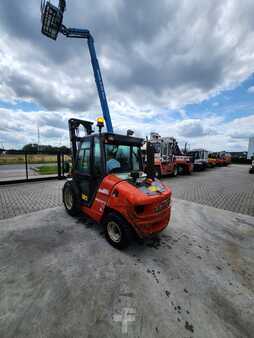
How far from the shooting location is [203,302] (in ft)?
5.88

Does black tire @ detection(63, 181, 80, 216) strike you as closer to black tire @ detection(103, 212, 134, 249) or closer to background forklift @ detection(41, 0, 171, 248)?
background forklift @ detection(41, 0, 171, 248)

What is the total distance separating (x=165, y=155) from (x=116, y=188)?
8916 mm

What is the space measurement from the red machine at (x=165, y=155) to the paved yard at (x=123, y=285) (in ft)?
24.2

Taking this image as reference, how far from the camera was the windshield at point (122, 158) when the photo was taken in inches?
116

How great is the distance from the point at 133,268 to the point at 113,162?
73.0 inches

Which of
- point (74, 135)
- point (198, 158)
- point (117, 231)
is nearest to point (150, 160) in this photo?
point (117, 231)

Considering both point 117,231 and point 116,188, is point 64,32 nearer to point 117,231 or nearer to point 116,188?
point 116,188

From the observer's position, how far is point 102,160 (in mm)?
2889

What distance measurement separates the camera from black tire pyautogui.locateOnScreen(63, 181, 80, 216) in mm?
3671

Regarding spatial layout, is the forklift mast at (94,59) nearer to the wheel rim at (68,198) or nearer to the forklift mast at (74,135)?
the forklift mast at (74,135)

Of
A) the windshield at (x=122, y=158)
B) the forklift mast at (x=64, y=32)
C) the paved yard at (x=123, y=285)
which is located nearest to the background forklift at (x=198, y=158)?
the forklift mast at (x=64, y=32)

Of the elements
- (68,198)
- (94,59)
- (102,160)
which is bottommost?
(68,198)

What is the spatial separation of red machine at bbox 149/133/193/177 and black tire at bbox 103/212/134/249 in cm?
802

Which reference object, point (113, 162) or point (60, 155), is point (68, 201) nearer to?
point (113, 162)
